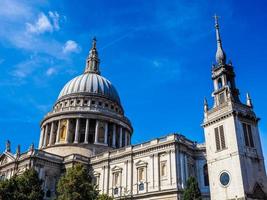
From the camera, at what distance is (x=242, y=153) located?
129 ft

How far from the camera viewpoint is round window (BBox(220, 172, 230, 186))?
1547 inches

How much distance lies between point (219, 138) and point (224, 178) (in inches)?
201

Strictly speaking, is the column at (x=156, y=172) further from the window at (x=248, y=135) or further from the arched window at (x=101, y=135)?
the arched window at (x=101, y=135)

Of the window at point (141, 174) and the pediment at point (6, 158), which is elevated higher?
the pediment at point (6, 158)

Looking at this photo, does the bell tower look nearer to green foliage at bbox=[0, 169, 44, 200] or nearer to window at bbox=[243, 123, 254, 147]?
window at bbox=[243, 123, 254, 147]

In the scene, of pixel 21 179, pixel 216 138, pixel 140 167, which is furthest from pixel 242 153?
pixel 21 179

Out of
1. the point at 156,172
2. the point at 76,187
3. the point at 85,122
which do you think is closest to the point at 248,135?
the point at 156,172

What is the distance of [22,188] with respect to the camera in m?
41.2

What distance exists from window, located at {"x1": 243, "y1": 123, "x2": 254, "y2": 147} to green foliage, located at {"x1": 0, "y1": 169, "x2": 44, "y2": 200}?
2628 cm

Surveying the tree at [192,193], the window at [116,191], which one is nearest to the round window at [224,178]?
the tree at [192,193]

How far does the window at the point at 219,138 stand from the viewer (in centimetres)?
4162

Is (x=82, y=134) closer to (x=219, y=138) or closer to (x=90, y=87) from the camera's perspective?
(x=90, y=87)

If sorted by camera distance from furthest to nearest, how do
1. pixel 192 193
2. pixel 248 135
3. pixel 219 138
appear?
pixel 219 138 → pixel 248 135 → pixel 192 193

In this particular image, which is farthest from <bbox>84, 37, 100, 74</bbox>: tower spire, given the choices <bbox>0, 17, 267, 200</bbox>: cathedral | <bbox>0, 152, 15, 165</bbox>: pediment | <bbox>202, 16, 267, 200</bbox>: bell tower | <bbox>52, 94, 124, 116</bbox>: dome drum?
<bbox>202, 16, 267, 200</bbox>: bell tower
